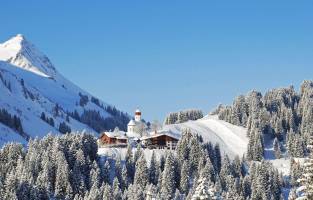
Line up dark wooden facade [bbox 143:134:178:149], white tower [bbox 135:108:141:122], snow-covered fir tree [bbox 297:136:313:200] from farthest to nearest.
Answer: white tower [bbox 135:108:141:122] < dark wooden facade [bbox 143:134:178:149] < snow-covered fir tree [bbox 297:136:313:200]

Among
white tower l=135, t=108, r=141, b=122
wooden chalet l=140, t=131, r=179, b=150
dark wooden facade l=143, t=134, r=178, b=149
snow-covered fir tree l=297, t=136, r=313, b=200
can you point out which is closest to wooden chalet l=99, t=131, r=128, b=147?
wooden chalet l=140, t=131, r=179, b=150

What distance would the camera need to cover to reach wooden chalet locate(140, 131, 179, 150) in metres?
164

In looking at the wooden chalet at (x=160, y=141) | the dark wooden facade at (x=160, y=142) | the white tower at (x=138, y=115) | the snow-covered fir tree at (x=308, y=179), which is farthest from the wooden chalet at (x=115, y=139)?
the snow-covered fir tree at (x=308, y=179)

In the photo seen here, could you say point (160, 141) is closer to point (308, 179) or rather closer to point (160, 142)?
point (160, 142)

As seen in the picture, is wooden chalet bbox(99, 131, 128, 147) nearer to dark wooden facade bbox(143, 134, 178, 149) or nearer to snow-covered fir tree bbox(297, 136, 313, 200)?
dark wooden facade bbox(143, 134, 178, 149)

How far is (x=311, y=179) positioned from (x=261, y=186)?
112685mm

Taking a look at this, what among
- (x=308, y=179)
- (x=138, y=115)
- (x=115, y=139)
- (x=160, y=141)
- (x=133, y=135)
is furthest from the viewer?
(x=138, y=115)

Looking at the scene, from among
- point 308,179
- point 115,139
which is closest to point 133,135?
point 115,139

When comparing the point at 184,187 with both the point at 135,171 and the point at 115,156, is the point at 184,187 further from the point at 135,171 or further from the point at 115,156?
the point at 115,156

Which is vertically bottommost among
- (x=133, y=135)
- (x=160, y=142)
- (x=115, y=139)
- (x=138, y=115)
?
(x=160, y=142)

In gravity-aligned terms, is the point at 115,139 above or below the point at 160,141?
above

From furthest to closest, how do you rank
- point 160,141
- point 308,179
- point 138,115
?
1. point 138,115
2. point 160,141
3. point 308,179

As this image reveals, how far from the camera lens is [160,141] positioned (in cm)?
16562

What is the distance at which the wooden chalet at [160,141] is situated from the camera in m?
164
